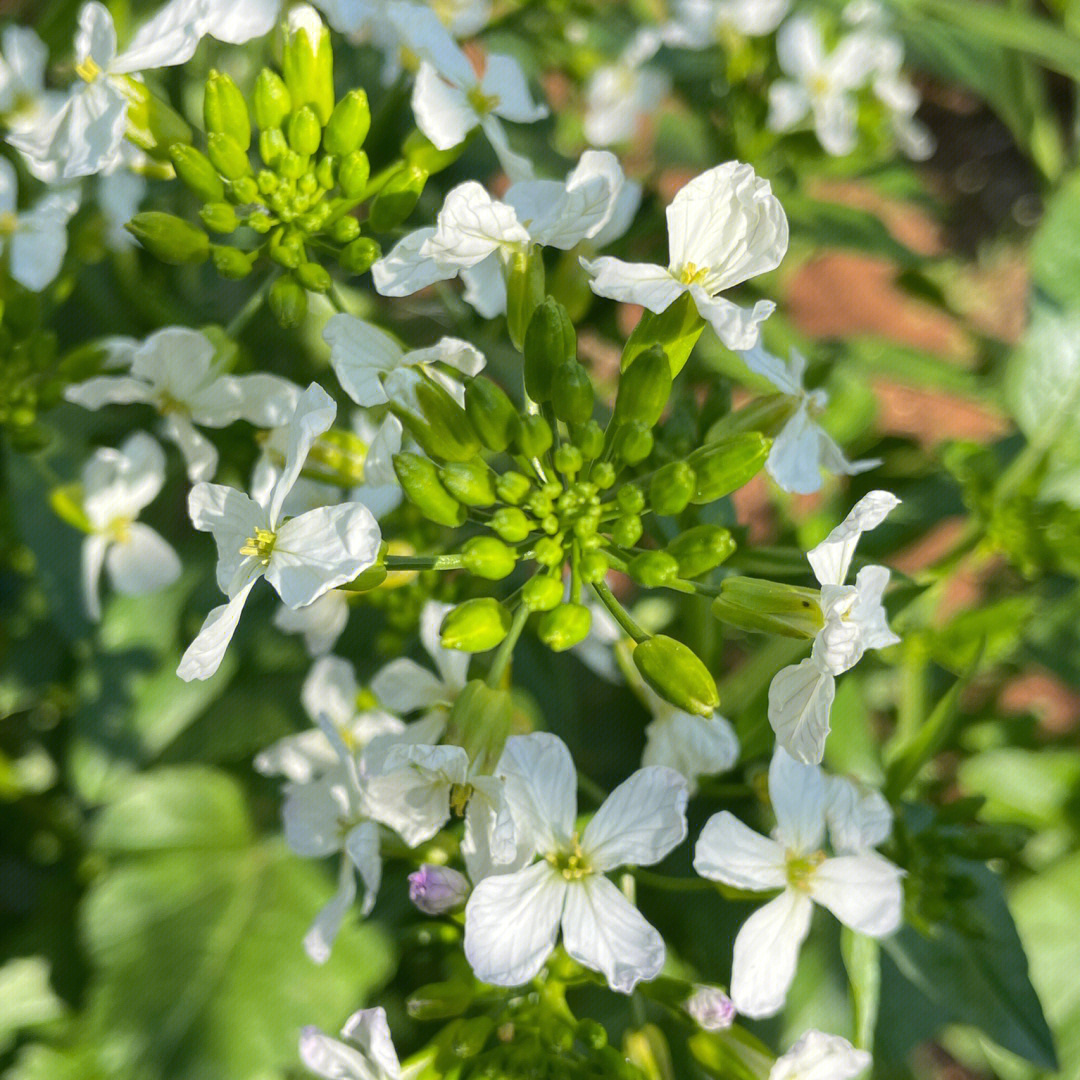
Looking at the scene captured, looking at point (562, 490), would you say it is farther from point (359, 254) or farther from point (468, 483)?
point (359, 254)

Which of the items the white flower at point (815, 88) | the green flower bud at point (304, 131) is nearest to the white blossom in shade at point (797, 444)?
the green flower bud at point (304, 131)

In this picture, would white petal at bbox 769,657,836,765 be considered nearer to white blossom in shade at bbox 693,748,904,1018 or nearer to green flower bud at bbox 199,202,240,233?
white blossom in shade at bbox 693,748,904,1018

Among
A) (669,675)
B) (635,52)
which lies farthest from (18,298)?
(635,52)

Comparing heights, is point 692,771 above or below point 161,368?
below

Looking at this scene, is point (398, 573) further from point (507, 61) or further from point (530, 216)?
point (507, 61)

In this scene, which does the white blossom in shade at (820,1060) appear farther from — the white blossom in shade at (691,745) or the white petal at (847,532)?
the white petal at (847,532)

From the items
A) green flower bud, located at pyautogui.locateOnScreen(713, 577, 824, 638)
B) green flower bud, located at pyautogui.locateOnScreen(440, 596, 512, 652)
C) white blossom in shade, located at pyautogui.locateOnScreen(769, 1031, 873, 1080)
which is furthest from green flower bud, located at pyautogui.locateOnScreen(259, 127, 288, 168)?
white blossom in shade, located at pyautogui.locateOnScreen(769, 1031, 873, 1080)

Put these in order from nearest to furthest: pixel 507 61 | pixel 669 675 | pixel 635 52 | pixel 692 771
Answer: pixel 669 675 < pixel 692 771 < pixel 507 61 < pixel 635 52
